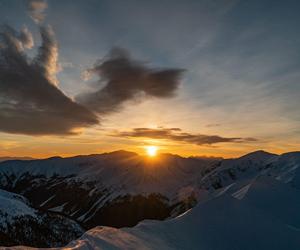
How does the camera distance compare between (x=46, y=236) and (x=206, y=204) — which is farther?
(x=46, y=236)

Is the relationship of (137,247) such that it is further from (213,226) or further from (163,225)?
(213,226)

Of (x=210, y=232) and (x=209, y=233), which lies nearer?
(x=209, y=233)

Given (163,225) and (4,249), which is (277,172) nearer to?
(163,225)

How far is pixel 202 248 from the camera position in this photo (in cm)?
4491

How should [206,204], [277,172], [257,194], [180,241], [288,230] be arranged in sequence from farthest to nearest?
1. [277,172]
2. [257,194]
3. [206,204]
4. [288,230]
5. [180,241]

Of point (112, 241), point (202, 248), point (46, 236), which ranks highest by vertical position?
point (112, 241)

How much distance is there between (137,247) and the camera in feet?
115

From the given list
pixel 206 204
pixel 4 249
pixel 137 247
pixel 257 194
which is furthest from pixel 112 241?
pixel 257 194

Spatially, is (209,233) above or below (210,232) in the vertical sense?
below

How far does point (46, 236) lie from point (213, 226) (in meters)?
176

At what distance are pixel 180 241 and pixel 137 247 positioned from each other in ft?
37.8

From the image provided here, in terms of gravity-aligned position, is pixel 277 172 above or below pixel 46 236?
above

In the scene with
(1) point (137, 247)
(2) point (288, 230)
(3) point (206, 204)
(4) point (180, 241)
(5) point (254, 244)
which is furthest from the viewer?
(3) point (206, 204)

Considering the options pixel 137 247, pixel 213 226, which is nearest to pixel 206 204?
pixel 213 226
